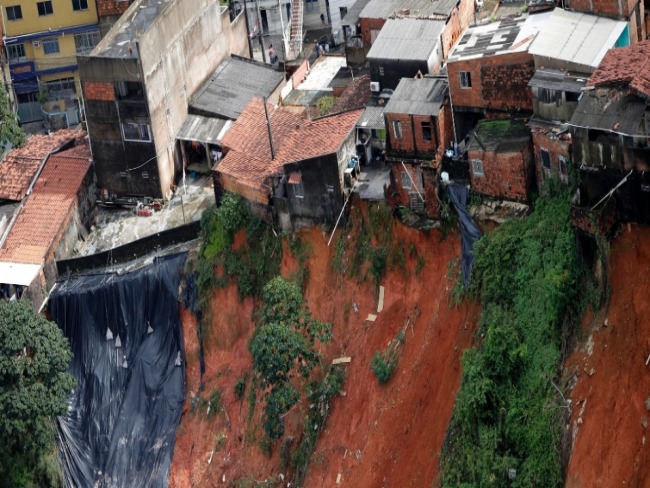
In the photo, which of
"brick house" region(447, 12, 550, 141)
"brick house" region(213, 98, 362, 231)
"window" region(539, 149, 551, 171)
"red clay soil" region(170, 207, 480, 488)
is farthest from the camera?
"brick house" region(213, 98, 362, 231)

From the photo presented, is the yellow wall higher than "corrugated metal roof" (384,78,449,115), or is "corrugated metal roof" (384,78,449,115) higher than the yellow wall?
"corrugated metal roof" (384,78,449,115)

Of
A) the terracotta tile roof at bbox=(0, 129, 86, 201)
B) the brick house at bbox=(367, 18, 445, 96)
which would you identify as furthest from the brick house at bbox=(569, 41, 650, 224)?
the terracotta tile roof at bbox=(0, 129, 86, 201)

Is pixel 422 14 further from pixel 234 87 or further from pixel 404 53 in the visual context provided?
pixel 234 87

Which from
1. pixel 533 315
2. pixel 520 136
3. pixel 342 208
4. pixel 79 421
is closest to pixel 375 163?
pixel 342 208

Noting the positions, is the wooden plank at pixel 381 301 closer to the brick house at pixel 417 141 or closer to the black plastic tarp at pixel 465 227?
the brick house at pixel 417 141

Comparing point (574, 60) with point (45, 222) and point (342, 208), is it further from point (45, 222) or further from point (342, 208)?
point (45, 222)

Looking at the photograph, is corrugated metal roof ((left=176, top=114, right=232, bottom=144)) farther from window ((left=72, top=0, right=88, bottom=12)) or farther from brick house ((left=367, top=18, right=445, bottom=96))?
window ((left=72, top=0, right=88, bottom=12))
